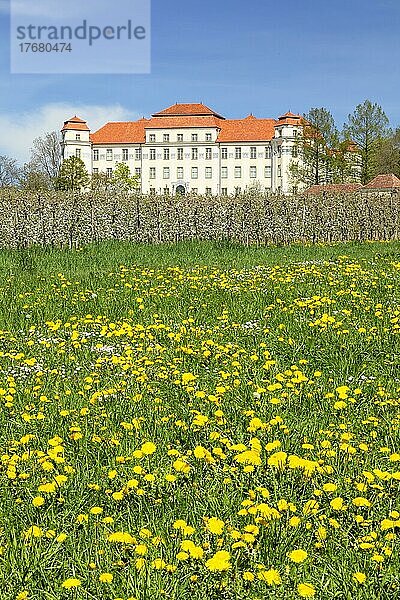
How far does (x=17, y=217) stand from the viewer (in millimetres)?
15078

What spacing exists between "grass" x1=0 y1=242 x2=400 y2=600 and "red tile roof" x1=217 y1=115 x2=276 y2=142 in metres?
73.3

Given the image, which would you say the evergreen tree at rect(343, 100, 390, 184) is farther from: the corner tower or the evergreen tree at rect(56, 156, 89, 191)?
the corner tower

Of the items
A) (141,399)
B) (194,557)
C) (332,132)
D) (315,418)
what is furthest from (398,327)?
(332,132)

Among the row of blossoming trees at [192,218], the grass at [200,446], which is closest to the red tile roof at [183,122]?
the row of blossoming trees at [192,218]

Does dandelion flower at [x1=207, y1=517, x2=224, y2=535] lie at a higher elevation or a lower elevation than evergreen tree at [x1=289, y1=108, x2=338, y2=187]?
lower

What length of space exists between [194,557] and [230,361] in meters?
2.88

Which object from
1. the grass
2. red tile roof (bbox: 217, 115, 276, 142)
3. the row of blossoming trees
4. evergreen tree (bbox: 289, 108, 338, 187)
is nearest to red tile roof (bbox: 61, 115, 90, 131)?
red tile roof (bbox: 217, 115, 276, 142)

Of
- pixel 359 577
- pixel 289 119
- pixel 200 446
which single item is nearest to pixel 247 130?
pixel 289 119

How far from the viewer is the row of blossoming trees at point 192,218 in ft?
50.3

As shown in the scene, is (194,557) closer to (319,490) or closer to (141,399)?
(319,490)

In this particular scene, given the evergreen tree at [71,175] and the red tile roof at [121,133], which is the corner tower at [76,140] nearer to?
the red tile roof at [121,133]

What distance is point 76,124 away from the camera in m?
80.4

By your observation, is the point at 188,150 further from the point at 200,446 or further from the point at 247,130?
the point at 200,446

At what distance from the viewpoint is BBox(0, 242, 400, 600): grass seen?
8.37 ft
